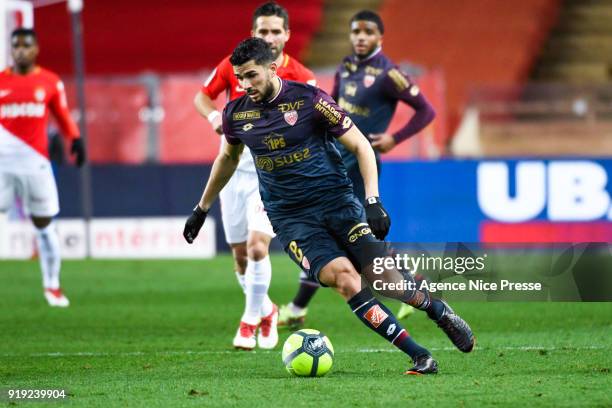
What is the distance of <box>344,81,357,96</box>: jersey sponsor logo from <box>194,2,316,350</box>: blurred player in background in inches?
44.0

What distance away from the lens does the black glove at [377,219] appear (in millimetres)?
6488

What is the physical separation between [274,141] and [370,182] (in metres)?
0.62

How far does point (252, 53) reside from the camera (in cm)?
685

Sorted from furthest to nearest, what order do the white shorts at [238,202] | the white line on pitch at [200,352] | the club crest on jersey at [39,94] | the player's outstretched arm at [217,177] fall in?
the club crest on jersey at [39,94]
the white shorts at [238,202]
the white line on pitch at [200,352]
the player's outstretched arm at [217,177]

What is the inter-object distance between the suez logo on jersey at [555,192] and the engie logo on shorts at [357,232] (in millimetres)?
8947

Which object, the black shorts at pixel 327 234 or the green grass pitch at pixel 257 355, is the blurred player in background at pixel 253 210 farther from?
the black shorts at pixel 327 234

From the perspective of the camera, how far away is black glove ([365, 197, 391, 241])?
6.49 m

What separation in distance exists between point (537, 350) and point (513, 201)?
7.76 meters

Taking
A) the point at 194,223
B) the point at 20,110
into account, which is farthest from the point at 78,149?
the point at 194,223

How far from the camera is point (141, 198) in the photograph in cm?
1767

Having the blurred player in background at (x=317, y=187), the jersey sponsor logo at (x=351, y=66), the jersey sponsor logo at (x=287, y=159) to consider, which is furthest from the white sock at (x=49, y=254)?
the jersey sponsor logo at (x=287, y=159)

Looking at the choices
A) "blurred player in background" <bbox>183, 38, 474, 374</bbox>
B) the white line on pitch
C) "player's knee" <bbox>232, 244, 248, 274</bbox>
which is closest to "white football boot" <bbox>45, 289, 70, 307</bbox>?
"player's knee" <bbox>232, 244, 248, 274</bbox>

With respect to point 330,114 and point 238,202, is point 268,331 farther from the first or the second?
point 330,114

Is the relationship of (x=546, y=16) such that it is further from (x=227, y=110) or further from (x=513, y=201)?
(x=227, y=110)
